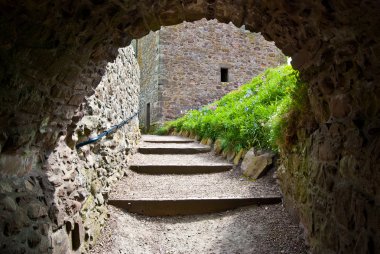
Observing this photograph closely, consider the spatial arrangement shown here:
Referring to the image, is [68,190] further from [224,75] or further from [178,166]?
[224,75]

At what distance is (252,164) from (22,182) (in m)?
3.46

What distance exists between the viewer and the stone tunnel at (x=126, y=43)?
5.62 ft

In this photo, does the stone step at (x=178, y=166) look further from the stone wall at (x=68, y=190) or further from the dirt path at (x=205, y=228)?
the stone wall at (x=68, y=190)

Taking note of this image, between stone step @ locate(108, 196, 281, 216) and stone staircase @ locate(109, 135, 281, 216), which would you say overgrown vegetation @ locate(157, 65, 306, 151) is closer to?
stone staircase @ locate(109, 135, 281, 216)

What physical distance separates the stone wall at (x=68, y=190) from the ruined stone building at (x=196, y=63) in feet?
25.7

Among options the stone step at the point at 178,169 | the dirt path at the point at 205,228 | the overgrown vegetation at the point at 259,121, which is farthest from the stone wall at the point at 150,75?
the dirt path at the point at 205,228

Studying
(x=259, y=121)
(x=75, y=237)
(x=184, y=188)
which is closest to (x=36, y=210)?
(x=75, y=237)

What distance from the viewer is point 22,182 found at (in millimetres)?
2094

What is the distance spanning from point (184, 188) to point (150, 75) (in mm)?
9644

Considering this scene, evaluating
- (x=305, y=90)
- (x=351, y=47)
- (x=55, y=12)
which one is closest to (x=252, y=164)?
(x=305, y=90)

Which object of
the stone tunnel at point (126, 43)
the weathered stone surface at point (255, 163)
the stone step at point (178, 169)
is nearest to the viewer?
the stone tunnel at point (126, 43)

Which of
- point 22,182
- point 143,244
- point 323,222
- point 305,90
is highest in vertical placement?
point 305,90

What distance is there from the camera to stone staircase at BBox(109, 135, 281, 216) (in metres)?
4.05

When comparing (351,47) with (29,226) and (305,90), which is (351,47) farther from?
(29,226)
